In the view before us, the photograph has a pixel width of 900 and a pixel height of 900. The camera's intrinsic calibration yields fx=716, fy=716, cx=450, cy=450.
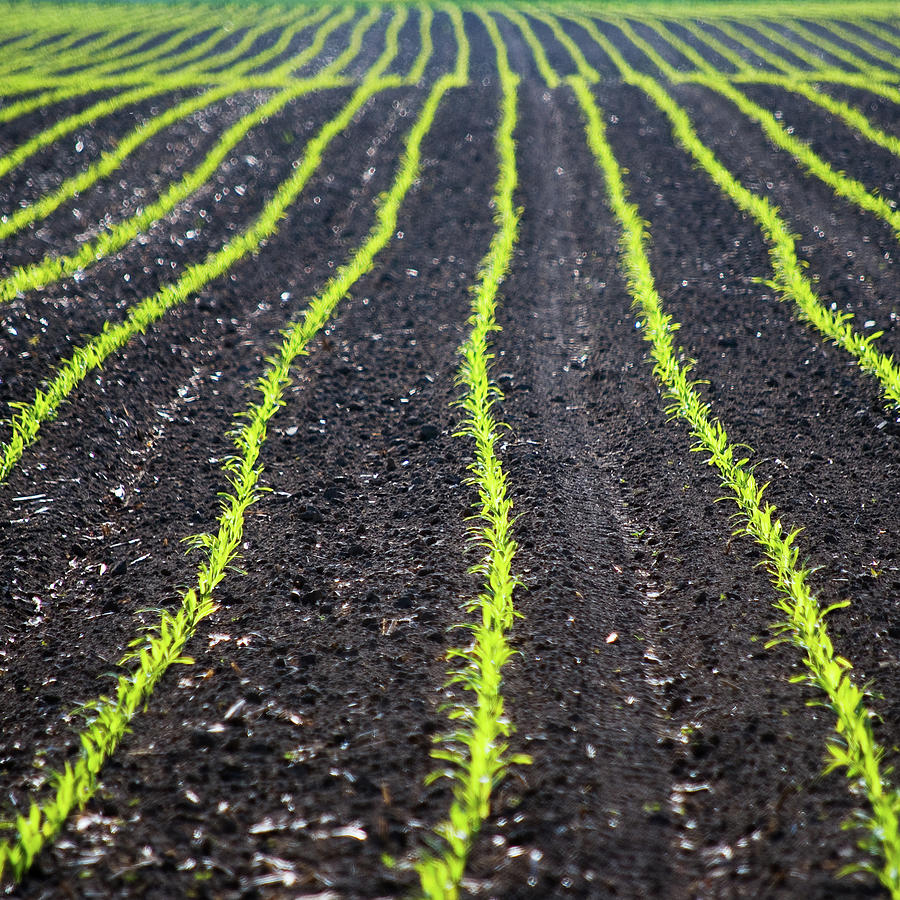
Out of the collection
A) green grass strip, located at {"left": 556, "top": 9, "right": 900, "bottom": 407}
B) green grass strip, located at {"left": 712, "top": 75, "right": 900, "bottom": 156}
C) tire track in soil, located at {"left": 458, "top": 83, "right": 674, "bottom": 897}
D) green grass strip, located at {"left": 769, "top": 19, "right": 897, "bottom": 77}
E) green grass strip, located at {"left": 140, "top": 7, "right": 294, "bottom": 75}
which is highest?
green grass strip, located at {"left": 140, "top": 7, "right": 294, "bottom": 75}

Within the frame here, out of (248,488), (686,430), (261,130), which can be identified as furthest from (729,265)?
(261,130)

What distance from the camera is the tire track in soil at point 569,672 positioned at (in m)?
2.25

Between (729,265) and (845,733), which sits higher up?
(729,265)

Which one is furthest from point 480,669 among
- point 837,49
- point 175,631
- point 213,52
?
point 837,49

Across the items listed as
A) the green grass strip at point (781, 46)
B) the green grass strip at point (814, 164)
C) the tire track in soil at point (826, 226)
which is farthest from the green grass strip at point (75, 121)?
the green grass strip at point (781, 46)

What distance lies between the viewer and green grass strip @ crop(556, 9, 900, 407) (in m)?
5.21

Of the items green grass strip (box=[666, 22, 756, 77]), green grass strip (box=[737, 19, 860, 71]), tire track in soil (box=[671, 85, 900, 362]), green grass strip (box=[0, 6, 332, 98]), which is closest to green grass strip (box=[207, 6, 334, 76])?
green grass strip (box=[0, 6, 332, 98])

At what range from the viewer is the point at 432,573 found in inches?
144

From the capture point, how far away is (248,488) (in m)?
4.38

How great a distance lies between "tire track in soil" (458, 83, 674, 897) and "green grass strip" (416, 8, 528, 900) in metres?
0.06

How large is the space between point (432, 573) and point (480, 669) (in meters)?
0.75

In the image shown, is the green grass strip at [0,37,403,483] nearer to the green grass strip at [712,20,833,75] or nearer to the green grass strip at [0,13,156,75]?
the green grass strip at [0,13,156,75]

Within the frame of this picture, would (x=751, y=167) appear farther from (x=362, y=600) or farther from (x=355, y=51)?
(x=355, y=51)

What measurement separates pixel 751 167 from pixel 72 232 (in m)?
8.90
